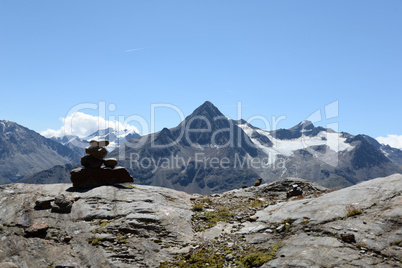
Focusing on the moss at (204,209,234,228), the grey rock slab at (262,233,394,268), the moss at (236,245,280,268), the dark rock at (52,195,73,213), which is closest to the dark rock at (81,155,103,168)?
the dark rock at (52,195,73,213)

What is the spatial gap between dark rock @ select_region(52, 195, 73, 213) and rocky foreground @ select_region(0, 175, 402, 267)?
0.24ft

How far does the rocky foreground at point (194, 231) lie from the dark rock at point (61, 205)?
0.24 ft

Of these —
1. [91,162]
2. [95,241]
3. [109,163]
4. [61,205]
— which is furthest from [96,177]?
[95,241]

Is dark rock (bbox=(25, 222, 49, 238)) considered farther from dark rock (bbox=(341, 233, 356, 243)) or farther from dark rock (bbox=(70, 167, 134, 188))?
dark rock (bbox=(341, 233, 356, 243))

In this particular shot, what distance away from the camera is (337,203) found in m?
21.0

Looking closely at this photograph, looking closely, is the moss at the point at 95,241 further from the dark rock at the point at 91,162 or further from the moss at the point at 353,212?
the moss at the point at 353,212

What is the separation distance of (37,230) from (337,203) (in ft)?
66.8

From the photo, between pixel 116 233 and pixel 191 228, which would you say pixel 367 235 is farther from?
pixel 116 233

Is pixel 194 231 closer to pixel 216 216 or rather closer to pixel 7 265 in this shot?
pixel 216 216

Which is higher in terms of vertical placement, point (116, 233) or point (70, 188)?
point (70, 188)

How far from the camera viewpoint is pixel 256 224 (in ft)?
70.5

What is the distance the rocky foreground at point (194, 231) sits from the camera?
1584 centimetres

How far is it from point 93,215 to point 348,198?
18.9 metres

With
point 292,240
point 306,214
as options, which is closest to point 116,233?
point 292,240
